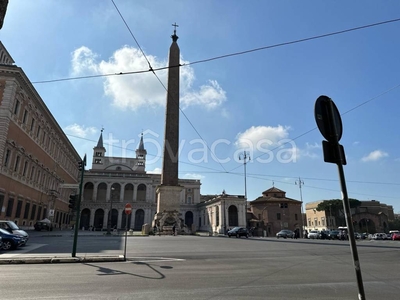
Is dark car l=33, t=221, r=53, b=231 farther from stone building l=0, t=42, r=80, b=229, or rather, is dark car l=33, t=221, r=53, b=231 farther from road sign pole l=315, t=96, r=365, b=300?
road sign pole l=315, t=96, r=365, b=300

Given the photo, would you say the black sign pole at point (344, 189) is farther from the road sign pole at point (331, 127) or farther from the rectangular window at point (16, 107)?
the rectangular window at point (16, 107)

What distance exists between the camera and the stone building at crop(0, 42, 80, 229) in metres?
27.0

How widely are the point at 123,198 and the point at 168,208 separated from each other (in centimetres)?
4406

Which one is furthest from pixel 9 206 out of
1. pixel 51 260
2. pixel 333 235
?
pixel 333 235

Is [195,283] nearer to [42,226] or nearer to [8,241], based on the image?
[8,241]

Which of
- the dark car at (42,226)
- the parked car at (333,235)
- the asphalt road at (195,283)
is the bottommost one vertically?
the asphalt road at (195,283)

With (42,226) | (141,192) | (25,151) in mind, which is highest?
(141,192)

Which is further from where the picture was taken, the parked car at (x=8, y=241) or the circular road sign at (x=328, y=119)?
the parked car at (x=8, y=241)

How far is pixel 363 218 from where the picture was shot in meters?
71.0

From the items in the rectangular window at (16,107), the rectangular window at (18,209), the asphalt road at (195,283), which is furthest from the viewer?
the rectangular window at (18,209)

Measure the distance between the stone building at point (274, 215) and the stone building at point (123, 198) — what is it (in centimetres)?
1654

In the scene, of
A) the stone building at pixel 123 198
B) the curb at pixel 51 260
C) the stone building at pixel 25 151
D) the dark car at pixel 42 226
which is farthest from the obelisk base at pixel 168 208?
the stone building at pixel 123 198

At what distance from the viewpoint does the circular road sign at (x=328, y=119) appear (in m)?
3.64

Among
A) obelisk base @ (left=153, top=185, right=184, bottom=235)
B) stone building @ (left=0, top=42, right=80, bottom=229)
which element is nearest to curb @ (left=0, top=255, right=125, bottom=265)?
stone building @ (left=0, top=42, right=80, bottom=229)
